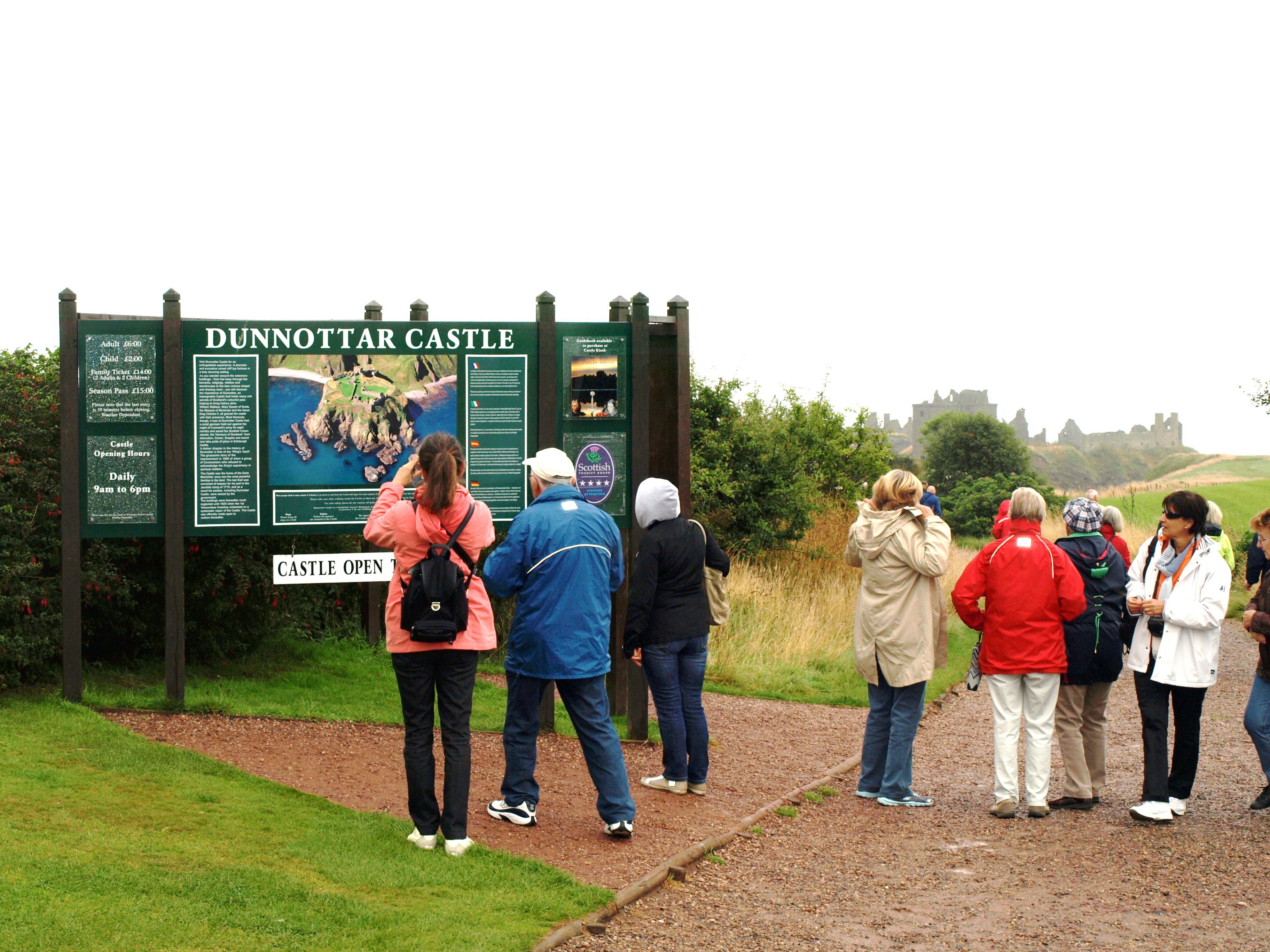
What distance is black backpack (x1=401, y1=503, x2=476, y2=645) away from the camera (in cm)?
527

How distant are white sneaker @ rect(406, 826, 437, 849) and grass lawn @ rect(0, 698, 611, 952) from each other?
4cm

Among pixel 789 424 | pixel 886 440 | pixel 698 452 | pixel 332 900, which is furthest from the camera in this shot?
pixel 886 440

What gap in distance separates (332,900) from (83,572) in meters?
4.93

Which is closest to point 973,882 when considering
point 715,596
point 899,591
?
point 899,591

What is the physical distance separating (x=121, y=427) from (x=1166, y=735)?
Result: 7.14m

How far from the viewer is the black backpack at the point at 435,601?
17.3 ft

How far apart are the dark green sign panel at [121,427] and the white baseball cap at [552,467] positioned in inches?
143

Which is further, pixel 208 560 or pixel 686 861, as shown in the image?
pixel 208 560

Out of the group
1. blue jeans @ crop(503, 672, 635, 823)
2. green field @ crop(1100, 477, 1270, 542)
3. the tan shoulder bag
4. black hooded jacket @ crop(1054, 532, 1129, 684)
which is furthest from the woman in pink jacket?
green field @ crop(1100, 477, 1270, 542)

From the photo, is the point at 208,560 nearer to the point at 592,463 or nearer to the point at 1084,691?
the point at 592,463

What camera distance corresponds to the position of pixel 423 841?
552cm

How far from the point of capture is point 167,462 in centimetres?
836

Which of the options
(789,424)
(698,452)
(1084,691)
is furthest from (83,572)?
(789,424)

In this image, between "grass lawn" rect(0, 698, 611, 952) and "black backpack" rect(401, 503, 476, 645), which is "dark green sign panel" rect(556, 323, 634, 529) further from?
"black backpack" rect(401, 503, 476, 645)
